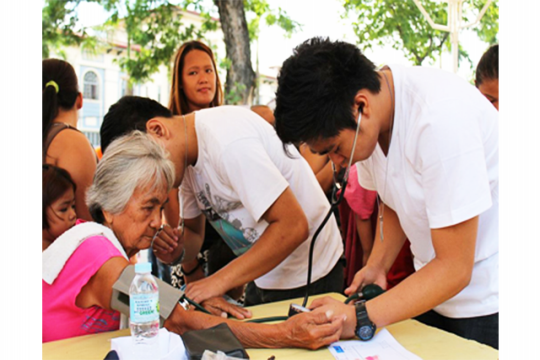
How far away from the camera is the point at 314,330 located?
4.69 ft

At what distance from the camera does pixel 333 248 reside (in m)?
2.04

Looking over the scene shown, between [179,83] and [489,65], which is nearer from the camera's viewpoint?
[489,65]

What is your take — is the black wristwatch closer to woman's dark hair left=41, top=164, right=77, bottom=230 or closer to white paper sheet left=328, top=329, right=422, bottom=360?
white paper sheet left=328, top=329, right=422, bottom=360

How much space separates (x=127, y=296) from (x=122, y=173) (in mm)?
440

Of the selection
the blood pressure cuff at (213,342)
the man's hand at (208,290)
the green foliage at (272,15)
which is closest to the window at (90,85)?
the green foliage at (272,15)

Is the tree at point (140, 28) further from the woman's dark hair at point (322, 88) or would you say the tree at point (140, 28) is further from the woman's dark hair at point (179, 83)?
the woman's dark hair at point (322, 88)

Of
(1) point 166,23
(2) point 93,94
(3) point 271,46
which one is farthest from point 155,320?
(2) point 93,94

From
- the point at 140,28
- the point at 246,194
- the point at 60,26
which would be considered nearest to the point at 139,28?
the point at 140,28

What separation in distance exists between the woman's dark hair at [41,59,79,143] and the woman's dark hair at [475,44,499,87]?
6.22ft

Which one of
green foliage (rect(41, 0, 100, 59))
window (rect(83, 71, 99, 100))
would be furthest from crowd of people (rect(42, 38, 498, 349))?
window (rect(83, 71, 99, 100))

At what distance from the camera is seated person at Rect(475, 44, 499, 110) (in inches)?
94.8

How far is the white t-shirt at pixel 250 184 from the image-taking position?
1687mm

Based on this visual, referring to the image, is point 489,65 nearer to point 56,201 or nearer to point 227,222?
point 227,222

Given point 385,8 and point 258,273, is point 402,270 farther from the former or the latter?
point 385,8
